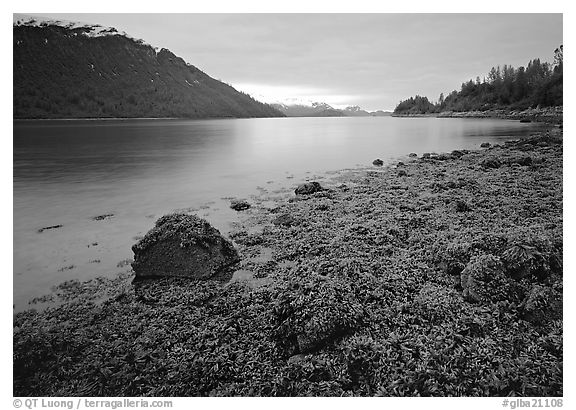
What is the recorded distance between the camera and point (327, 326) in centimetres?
386

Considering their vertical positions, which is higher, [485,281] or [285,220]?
[285,220]

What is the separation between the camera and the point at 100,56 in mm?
126312

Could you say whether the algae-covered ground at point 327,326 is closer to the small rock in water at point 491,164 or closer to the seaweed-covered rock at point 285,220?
the seaweed-covered rock at point 285,220

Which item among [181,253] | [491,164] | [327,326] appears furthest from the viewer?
[491,164]

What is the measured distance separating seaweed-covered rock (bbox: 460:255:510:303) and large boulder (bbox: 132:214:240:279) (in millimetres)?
3794

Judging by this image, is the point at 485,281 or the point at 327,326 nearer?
the point at 327,326

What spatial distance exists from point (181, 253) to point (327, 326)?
9.87 feet

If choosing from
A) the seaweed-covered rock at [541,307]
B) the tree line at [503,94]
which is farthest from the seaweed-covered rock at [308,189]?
the tree line at [503,94]

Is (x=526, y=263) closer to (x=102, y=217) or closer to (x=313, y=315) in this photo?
(x=313, y=315)

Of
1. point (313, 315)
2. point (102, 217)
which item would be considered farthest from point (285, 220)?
point (102, 217)

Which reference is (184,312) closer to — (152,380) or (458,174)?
(152,380)

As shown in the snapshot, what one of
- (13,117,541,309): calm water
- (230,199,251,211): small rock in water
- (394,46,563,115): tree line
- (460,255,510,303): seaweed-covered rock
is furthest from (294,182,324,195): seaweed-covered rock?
(394,46,563,115): tree line

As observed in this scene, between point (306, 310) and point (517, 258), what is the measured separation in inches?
124

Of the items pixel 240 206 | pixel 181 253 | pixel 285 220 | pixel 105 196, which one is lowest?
pixel 181 253
